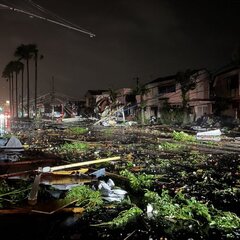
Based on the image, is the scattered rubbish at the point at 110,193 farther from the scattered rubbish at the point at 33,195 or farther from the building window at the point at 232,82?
the building window at the point at 232,82

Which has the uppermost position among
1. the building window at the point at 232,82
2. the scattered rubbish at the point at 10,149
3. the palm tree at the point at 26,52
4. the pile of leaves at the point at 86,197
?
the palm tree at the point at 26,52

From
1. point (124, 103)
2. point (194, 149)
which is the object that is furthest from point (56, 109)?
point (194, 149)

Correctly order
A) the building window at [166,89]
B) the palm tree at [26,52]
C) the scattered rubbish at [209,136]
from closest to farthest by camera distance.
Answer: the scattered rubbish at [209,136]
the building window at [166,89]
the palm tree at [26,52]

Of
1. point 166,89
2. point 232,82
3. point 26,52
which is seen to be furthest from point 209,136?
point 26,52

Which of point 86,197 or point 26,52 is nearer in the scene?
point 86,197

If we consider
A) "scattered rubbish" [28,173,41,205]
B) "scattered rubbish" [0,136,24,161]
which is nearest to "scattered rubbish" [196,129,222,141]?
"scattered rubbish" [0,136,24,161]

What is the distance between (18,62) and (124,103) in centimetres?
3393

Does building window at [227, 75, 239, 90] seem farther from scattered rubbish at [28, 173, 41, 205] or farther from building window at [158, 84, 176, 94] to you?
scattered rubbish at [28, 173, 41, 205]

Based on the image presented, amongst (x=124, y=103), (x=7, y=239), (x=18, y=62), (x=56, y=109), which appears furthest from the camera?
(x=56, y=109)

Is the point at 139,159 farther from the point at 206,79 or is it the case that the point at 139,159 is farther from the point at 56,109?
the point at 56,109

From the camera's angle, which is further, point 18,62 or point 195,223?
point 18,62

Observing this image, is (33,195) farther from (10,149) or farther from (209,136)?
(209,136)

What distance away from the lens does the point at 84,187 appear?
8695 mm

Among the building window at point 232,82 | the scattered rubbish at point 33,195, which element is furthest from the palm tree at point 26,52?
the scattered rubbish at point 33,195
